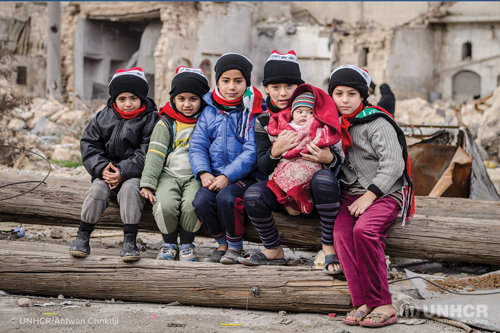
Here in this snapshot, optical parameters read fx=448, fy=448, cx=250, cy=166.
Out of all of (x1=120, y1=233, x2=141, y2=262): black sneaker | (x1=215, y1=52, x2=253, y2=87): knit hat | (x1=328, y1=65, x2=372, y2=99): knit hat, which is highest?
(x1=215, y1=52, x2=253, y2=87): knit hat

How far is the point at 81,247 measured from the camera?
10.9 ft

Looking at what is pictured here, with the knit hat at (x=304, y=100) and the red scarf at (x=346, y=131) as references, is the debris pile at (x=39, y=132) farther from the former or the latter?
the red scarf at (x=346, y=131)

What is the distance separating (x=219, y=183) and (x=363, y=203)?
42.1 inches

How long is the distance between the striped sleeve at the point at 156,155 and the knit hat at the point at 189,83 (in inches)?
12.1

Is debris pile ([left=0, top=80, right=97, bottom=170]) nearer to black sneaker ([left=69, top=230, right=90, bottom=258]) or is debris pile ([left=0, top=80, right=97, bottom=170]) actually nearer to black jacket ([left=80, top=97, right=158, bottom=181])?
black jacket ([left=80, top=97, right=158, bottom=181])

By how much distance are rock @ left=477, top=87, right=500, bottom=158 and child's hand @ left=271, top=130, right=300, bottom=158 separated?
34.4 feet

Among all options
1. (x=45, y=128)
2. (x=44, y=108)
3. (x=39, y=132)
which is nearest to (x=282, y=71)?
(x=39, y=132)

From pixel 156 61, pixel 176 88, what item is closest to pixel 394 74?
pixel 156 61

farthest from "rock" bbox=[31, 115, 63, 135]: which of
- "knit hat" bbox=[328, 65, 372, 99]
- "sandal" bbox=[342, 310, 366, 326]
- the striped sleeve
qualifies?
"sandal" bbox=[342, 310, 366, 326]

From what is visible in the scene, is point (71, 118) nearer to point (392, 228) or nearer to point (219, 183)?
point (219, 183)

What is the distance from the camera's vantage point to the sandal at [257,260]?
3.21 metres

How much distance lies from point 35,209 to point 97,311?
1412 millimetres

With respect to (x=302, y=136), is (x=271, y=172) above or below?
below

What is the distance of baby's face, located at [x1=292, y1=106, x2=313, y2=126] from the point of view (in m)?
3.15
